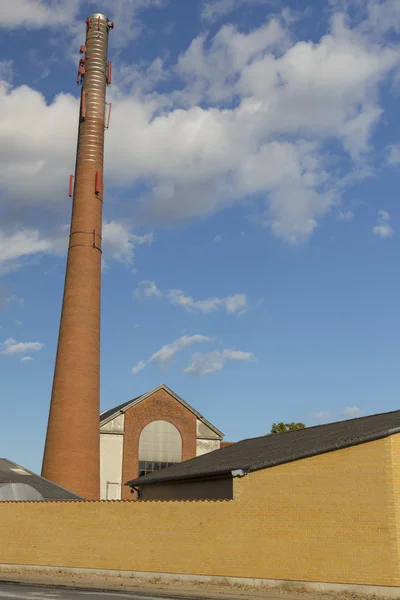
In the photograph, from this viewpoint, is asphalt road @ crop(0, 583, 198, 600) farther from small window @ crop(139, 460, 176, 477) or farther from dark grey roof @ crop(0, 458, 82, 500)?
small window @ crop(139, 460, 176, 477)

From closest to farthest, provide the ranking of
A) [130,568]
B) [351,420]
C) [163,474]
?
[130,568] < [351,420] < [163,474]

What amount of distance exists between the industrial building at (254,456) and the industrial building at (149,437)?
13546 millimetres

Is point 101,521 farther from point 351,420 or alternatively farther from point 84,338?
point 84,338

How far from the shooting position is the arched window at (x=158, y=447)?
42031mm

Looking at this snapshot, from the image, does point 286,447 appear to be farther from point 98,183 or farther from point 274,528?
point 98,183

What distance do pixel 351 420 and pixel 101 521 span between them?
9.25 metres

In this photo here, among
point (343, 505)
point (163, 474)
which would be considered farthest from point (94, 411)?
point (343, 505)

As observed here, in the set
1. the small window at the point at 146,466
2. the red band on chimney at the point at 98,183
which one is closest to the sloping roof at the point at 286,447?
the small window at the point at 146,466

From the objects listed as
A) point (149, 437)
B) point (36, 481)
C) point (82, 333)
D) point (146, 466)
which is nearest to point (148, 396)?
point (149, 437)

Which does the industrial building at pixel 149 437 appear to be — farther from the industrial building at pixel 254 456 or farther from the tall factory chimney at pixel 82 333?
the industrial building at pixel 254 456

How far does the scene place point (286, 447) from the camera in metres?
21.4

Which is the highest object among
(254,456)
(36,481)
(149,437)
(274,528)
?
(149,437)

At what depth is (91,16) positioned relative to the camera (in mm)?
38750

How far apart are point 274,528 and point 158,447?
1006 inches
